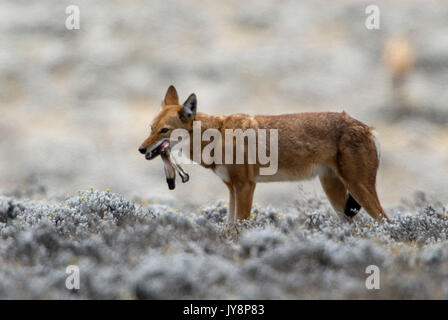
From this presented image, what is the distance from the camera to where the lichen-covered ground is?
480cm

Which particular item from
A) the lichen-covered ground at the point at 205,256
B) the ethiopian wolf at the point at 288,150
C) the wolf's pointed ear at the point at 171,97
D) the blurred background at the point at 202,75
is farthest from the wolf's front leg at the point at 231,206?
the blurred background at the point at 202,75

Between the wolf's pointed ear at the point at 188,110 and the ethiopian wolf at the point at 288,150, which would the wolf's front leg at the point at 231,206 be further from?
the wolf's pointed ear at the point at 188,110

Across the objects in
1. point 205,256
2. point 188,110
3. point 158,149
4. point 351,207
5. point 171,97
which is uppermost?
point 171,97

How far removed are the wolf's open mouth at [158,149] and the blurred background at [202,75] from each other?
493 inches

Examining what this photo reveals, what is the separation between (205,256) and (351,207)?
2.98 metres

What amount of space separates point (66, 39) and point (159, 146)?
2334cm

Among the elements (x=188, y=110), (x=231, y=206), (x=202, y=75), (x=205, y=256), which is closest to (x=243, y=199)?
(x=231, y=206)

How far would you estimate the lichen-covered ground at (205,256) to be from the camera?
4805 millimetres

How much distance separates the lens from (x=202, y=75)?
27891 mm

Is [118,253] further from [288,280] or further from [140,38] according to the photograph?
[140,38]

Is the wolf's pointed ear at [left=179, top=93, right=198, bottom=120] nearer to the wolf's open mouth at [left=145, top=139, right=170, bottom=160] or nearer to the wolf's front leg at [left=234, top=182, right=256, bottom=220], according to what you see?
the wolf's open mouth at [left=145, top=139, right=170, bottom=160]

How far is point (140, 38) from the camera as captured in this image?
30.5 meters

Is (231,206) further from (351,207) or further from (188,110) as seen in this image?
(351,207)
